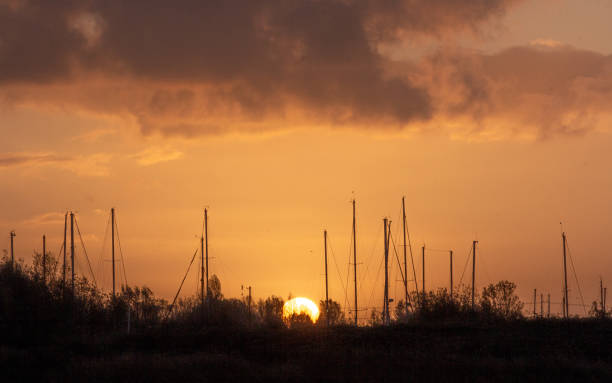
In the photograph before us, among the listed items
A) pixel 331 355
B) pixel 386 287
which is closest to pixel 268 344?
pixel 331 355

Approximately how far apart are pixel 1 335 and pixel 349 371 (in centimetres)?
2302

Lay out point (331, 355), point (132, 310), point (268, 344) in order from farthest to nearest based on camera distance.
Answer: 1. point (132, 310)
2. point (268, 344)
3. point (331, 355)

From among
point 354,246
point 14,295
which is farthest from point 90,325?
point 354,246

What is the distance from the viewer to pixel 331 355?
159 ft

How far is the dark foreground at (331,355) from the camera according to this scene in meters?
43.9

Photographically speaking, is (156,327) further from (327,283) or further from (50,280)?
(327,283)

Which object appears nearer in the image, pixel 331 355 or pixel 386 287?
pixel 331 355

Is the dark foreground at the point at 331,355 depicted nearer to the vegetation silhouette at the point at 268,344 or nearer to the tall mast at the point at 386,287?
the vegetation silhouette at the point at 268,344

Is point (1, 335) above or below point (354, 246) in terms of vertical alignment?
below

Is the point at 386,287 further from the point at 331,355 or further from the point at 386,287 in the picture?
the point at 331,355

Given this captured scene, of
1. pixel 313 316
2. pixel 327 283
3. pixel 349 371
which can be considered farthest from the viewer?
pixel 327 283

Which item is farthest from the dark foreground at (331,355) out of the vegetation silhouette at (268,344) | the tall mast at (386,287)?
the tall mast at (386,287)

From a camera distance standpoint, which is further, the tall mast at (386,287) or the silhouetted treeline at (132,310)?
the tall mast at (386,287)

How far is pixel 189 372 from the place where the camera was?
44.5 metres
